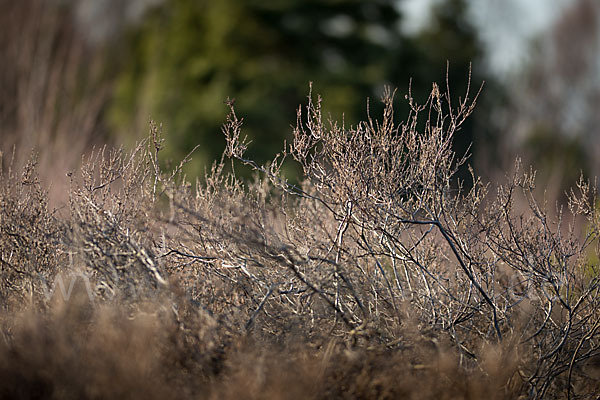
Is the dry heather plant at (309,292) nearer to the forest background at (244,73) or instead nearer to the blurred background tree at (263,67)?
the forest background at (244,73)

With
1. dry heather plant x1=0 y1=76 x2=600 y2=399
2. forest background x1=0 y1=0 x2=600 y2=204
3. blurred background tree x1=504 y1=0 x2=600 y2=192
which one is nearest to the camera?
dry heather plant x1=0 y1=76 x2=600 y2=399

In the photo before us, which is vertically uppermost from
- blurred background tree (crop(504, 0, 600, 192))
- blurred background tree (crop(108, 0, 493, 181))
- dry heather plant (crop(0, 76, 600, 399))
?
blurred background tree (crop(504, 0, 600, 192))

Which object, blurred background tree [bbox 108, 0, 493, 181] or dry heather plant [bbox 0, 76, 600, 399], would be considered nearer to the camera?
dry heather plant [bbox 0, 76, 600, 399]

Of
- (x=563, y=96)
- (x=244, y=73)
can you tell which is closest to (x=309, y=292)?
(x=244, y=73)

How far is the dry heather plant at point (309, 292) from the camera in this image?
131 inches

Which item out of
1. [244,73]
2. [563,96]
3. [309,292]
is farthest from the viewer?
[563,96]

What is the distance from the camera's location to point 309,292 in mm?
4172

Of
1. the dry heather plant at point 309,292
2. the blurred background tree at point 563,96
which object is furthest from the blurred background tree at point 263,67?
the dry heather plant at point 309,292

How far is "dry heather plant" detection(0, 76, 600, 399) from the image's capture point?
3316 mm

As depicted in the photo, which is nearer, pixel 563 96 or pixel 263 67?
pixel 263 67

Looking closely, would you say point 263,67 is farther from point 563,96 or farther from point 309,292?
point 309,292

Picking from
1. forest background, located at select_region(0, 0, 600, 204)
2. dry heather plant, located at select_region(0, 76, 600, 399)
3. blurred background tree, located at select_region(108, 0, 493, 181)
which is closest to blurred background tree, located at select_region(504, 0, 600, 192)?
forest background, located at select_region(0, 0, 600, 204)

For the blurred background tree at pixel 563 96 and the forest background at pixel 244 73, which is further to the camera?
the blurred background tree at pixel 563 96

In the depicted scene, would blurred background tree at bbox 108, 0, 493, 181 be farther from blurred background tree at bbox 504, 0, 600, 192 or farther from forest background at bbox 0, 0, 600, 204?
blurred background tree at bbox 504, 0, 600, 192
